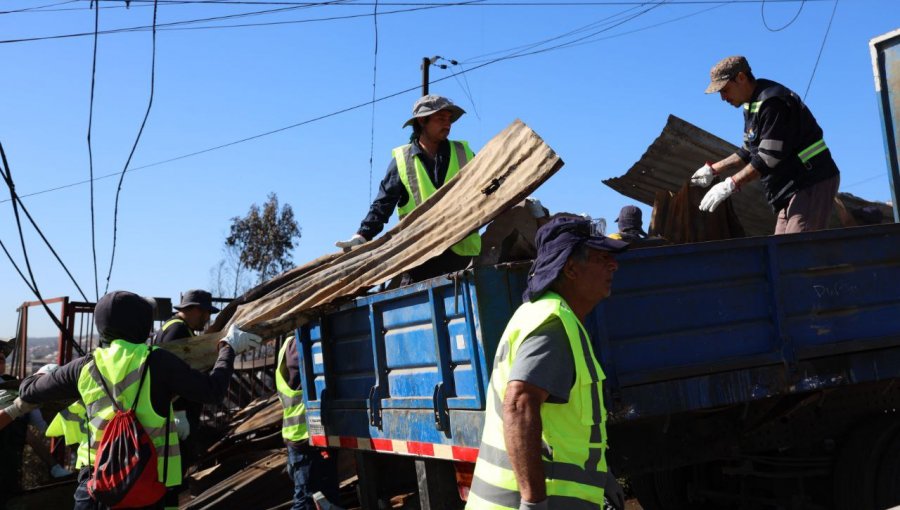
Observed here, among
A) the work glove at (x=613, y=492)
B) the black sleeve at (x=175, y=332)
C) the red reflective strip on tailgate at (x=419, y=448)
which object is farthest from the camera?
the black sleeve at (x=175, y=332)

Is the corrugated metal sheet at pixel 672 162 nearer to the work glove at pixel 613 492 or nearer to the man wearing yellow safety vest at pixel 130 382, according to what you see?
the man wearing yellow safety vest at pixel 130 382

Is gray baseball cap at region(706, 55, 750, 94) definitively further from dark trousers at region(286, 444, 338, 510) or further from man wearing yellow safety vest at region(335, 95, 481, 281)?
dark trousers at region(286, 444, 338, 510)

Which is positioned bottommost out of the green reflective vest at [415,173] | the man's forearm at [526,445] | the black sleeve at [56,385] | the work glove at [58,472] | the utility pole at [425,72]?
the work glove at [58,472]

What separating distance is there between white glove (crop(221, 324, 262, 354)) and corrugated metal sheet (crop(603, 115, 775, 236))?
2.66 m

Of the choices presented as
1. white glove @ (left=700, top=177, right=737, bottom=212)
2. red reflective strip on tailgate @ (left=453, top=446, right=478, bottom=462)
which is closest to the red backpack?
red reflective strip on tailgate @ (left=453, top=446, right=478, bottom=462)

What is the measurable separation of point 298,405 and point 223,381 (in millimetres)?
1776

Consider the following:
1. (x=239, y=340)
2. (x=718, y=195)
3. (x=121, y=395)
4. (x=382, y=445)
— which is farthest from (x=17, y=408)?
(x=718, y=195)

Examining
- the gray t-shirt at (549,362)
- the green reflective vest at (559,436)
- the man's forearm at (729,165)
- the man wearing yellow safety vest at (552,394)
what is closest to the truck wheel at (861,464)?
the man's forearm at (729,165)

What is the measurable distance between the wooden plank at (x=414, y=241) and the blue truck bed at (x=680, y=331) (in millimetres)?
242

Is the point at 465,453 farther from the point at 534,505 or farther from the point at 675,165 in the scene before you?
the point at 675,165

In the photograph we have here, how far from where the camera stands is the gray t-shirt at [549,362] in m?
2.52

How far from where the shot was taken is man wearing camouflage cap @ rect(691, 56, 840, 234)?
5004 millimetres

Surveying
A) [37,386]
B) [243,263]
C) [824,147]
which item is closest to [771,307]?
[824,147]

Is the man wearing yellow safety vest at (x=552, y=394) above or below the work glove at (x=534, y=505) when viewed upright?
above
